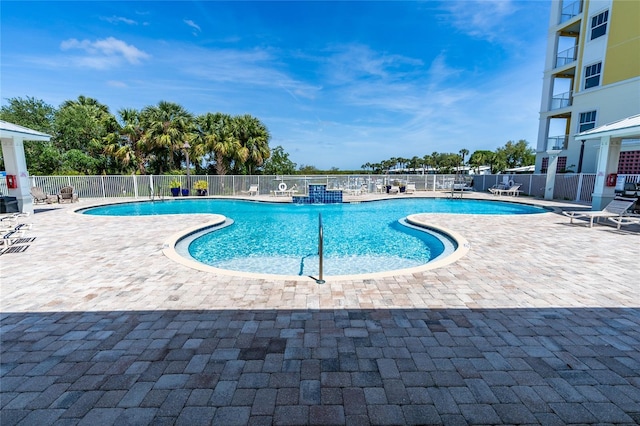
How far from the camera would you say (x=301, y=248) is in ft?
23.8

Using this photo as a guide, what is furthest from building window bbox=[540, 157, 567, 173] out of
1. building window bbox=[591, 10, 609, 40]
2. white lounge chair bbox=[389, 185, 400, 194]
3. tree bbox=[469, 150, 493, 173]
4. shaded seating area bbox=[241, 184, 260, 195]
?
tree bbox=[469, 150, 493, 173]

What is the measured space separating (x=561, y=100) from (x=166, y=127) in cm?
2730

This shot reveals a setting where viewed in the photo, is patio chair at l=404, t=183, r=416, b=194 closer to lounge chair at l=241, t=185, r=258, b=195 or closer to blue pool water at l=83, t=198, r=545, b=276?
blue pool water at l=83, t=198, r=545, b=276

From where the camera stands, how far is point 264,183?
63.5 feet

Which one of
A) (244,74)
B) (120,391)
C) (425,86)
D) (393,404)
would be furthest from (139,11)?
(425,86)

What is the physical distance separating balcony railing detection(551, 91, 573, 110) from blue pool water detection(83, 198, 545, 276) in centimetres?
1145

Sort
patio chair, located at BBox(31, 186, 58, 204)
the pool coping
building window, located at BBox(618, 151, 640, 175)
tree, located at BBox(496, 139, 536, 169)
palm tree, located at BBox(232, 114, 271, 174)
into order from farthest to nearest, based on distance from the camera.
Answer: tree, located at BBox(496, 139, 536, 169)
palm tree, located at BBox(232, 114, 271, 174)
building window, located at BBox(618, 151, 640, 175)
patio chair, located at BBox(31, 186, 58, 204)
the pool coping

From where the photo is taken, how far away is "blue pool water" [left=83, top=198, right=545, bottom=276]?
Answer: 6062 millimetres

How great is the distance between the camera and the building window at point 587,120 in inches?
656

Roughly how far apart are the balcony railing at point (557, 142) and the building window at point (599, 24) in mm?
5866

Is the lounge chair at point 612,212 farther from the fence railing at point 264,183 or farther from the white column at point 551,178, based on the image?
Answer: the white column at point 551,178

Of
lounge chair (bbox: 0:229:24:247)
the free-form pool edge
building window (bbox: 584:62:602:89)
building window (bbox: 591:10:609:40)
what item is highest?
building window (bbox: 591:10:609:40)

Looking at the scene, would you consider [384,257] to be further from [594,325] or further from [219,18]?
[219,18]

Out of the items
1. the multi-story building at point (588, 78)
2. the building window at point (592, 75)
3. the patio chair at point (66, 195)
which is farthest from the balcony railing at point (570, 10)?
the patio chair at point (66, 195)
